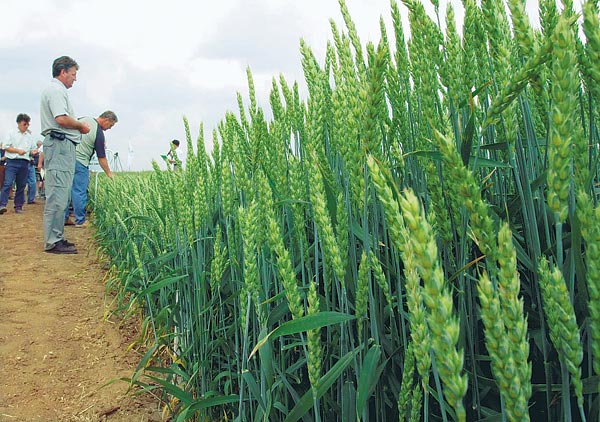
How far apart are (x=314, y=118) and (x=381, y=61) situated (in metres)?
0.35

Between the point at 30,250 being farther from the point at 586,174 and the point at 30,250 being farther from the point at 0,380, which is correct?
the point at 586,174

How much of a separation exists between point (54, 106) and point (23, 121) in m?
3.88

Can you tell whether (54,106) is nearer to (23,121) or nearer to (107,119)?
(107,119)

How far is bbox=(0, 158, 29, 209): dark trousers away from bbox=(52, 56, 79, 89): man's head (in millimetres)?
3359

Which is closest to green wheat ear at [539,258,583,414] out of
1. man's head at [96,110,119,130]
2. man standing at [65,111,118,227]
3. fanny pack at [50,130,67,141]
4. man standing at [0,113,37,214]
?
fanny pack at [50,130,67,141]

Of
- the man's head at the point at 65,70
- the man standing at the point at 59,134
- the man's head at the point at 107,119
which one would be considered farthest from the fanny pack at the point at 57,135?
the man's head at the point at 107,119

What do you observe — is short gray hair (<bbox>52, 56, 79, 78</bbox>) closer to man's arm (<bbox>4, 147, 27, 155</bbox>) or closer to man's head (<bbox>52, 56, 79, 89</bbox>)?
man's head (<bbox>52, 56, 79, 89</bbox>)

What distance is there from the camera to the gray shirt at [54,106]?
4.15 m

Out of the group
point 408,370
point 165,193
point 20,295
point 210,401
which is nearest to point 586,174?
point 408,370

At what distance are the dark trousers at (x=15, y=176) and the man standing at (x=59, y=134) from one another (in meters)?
3.11

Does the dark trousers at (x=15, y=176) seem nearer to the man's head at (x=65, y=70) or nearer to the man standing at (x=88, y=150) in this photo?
the man standing at (x=88, y=150)

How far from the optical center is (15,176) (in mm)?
7305

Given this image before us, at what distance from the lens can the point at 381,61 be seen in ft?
2.07

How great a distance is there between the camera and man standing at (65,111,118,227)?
547 centimetres
